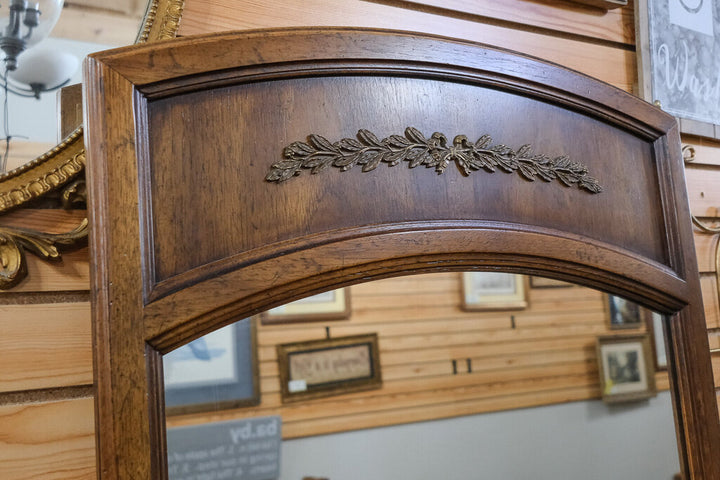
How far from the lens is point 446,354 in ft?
3.90

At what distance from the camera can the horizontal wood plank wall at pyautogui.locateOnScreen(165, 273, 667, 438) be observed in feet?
3.32

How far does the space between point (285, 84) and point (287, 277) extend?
28 centimetres

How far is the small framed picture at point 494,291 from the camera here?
44.8 inches

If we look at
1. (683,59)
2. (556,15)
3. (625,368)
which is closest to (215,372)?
(625,368)

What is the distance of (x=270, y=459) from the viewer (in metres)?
0.95

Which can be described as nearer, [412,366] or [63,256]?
[63,256]

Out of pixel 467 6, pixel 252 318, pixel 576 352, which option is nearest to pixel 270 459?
pixel 252 318

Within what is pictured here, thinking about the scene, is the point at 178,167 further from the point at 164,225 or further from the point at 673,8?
the point at 673,8

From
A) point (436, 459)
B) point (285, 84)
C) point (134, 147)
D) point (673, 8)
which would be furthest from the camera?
point (673, 8)

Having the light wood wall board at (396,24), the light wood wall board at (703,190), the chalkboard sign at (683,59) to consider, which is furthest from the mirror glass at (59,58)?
the light wood wall board at (703,190)

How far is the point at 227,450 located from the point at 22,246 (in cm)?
40

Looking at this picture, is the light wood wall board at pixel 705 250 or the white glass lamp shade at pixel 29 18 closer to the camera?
the white glass lamp shade at pixel 29 18

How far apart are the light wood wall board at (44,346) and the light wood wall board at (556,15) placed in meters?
0.81

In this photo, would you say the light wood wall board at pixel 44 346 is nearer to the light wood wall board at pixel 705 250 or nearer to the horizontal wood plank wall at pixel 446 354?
the horizontal wood plank wall at pixel 446 354
